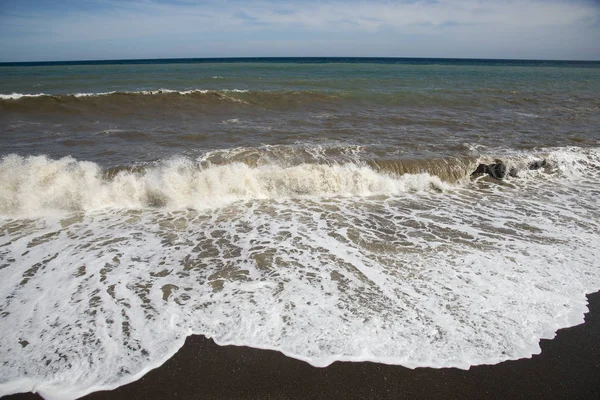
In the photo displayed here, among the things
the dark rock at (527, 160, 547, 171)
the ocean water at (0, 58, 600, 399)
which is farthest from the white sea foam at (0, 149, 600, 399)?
the dark rock at (527, 160, 547, 171)

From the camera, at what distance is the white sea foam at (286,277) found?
3.25 metres

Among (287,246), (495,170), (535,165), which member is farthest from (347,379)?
(535,165)

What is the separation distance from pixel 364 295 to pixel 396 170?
4.79 m

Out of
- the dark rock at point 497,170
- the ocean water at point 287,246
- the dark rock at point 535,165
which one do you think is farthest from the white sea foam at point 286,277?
the dark rock at point 535,165

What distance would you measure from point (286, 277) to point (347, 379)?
5.40 feet

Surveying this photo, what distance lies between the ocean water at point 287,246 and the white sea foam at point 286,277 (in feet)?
0.07

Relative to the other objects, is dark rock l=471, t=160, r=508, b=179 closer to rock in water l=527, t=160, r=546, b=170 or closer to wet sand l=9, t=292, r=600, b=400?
rock in water l=527, t=160, r=546, b=170

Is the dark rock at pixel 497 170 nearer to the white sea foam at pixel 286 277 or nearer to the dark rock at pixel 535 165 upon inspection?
the dark rock at pixel 535 165

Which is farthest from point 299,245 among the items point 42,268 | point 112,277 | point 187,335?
point 42,268

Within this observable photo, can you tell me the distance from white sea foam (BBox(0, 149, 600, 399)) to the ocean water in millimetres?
22

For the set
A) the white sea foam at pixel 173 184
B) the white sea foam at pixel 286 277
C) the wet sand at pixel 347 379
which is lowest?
the wet sand at pixel 347 379

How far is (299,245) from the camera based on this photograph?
205 inches

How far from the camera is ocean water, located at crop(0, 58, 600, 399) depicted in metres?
3.34

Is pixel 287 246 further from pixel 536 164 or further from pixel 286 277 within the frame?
pixel 536 164
